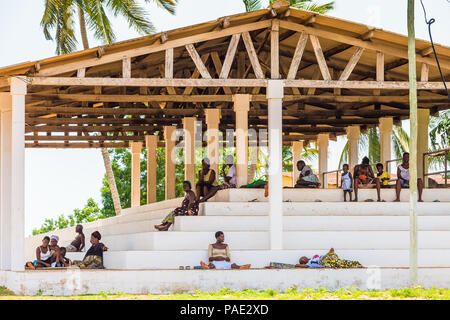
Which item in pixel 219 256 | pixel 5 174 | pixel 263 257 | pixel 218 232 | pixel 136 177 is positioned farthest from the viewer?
pixel 136 177

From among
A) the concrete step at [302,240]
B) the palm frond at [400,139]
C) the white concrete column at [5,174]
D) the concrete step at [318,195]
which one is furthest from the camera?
the palm frond at [400,139]

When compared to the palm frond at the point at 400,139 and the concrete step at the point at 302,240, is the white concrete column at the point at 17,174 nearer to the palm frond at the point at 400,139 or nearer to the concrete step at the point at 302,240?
the concrete step at the point at 302,240

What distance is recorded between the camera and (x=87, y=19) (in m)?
30.8

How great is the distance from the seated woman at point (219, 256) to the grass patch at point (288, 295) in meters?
0.76

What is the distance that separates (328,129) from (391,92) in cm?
467

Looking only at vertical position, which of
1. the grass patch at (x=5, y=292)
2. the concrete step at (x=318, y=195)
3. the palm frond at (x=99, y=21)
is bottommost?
the grass patch at (x=5, y=292)

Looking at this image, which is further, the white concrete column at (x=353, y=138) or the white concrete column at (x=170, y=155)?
the white concrete column at (x=353, y=138)

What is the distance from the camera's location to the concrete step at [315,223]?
1683cm

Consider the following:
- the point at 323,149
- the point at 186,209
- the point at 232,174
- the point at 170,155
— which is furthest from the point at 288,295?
the point at 323,149

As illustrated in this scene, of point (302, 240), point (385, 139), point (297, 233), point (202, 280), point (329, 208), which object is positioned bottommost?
point (202, 280)

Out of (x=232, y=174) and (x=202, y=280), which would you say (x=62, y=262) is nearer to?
(x=202, y=280)

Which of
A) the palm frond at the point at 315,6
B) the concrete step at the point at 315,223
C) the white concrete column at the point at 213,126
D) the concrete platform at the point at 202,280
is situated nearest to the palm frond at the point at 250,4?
the palm frond at the point at 315,6

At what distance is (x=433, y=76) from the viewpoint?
20.0 meters

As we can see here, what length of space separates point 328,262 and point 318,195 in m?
3.11
